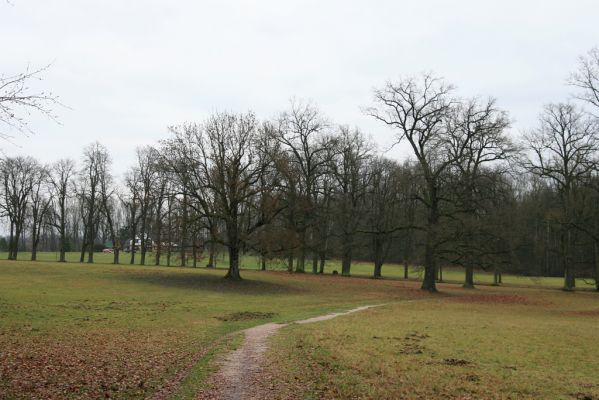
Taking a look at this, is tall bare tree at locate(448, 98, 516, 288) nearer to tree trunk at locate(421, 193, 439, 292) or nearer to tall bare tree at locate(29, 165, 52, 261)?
tree trunk at locate(421, 193, 439, 292)

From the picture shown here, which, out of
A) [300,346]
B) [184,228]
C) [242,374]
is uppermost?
[184,228]

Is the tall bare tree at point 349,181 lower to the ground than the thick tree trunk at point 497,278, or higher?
higher

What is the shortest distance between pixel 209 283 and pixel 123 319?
1945 cm

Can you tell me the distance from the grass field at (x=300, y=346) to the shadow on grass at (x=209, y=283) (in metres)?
4.87

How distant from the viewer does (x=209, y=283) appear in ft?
131

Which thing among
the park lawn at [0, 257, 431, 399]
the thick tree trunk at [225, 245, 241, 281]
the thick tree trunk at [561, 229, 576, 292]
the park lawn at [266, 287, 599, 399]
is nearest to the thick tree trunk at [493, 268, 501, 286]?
the thick tree trunk at [561, 229, 576, 292]

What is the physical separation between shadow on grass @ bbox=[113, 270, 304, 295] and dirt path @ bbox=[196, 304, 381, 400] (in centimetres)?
2100

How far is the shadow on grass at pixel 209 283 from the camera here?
37566mm

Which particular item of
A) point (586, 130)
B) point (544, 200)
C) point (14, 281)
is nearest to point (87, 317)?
point (14, 281)

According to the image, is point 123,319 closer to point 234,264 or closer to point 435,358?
point 435,358

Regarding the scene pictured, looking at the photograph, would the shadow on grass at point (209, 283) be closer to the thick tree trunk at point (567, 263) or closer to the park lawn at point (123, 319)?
the park lawn at point (123, 319)

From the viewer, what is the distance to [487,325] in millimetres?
21547

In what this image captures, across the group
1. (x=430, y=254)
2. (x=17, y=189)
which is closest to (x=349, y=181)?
(x=430, y=254)

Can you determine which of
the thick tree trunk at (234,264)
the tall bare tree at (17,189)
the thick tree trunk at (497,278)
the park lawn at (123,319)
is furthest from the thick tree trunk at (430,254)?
the tall bare tree at (17,189)
